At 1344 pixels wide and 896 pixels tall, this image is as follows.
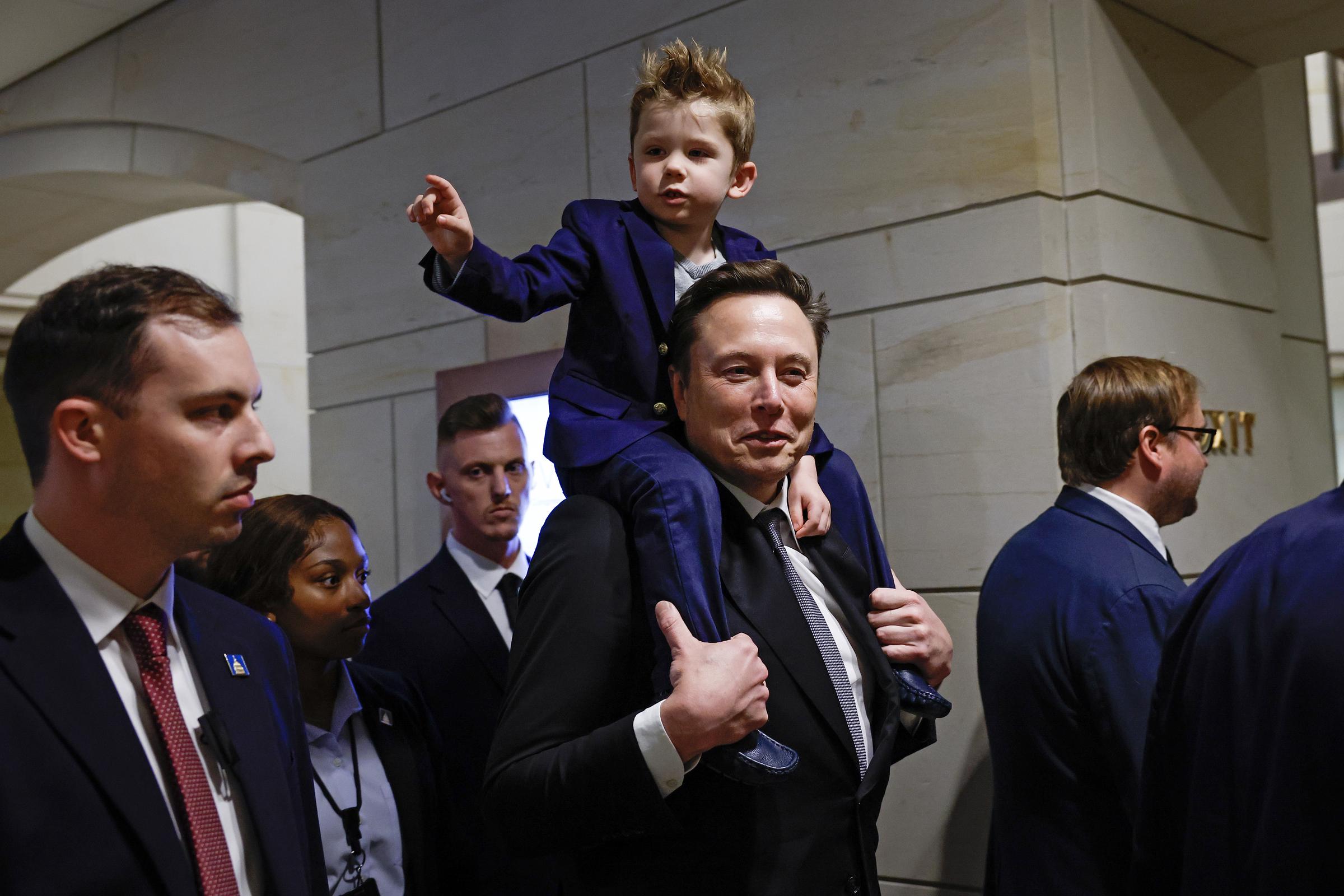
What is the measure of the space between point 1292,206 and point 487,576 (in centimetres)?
323

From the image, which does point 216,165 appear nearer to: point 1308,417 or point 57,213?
point 57,213

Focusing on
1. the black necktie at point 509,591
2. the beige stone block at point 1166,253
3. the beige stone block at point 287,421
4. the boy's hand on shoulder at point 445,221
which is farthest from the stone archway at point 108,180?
the boy's hand on shoulder at point 445,221

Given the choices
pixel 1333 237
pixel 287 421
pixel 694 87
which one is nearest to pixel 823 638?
pixel 694 87

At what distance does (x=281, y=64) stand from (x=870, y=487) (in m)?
3.80

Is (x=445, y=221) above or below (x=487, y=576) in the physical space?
above

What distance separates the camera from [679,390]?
7.71ft

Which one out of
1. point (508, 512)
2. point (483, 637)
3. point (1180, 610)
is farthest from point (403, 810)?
point (1180, 610)

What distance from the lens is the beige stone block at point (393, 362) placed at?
5.21 m

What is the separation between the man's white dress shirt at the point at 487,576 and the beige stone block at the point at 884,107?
1448 millimetres

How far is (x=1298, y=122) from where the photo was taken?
4824mm

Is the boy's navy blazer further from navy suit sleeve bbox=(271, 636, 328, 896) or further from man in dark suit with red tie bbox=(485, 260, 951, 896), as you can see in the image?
navy suit sleeve bbox=(271, 636, 328, 896)

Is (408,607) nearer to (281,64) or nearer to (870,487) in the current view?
(870,487)

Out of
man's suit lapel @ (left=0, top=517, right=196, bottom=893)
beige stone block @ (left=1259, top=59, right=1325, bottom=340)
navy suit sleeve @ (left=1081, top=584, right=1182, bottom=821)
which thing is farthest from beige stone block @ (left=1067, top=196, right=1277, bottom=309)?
man's suit lapel @ (left=0, top=517, right=196, bottom=893)

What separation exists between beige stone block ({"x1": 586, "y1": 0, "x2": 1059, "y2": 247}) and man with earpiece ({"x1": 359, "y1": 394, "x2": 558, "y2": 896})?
1.19 metres
